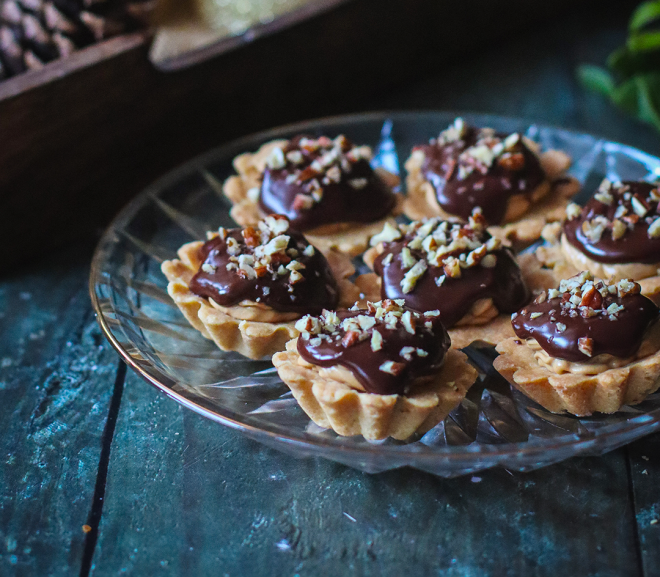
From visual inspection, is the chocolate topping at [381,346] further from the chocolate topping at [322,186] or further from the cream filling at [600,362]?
the chocolate topping at [322,186]

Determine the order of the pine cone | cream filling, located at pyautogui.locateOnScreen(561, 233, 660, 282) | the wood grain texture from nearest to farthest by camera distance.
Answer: cream filling, located at pyautogui.locateOnScreen(561, 233, 660, 282)
the wood grain texture
the pine cone

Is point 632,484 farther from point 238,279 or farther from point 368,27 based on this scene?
point 368,27

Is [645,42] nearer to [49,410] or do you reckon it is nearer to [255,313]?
[255,313]

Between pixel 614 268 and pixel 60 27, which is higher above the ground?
pixel 60 27

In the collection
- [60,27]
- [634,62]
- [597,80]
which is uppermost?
[60,27]

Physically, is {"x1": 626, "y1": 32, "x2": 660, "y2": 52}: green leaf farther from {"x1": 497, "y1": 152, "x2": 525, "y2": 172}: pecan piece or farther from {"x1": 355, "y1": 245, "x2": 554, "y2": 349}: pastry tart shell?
{"x1": 355, "y1": 245, "x2": 554, "y2": 349}: pastry tart shell

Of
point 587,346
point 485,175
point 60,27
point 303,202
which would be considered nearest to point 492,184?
point 485,175

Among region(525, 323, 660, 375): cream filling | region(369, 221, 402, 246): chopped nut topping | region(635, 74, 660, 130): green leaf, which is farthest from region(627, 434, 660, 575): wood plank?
region(635, 74, 660, 130): green leaf

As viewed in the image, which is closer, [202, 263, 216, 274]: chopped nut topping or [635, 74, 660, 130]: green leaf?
[202, 263, 216, 274]: chopped nut topping
